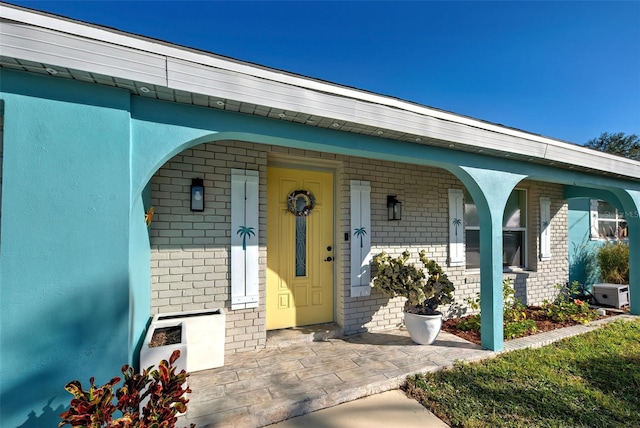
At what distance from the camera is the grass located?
2.24 m

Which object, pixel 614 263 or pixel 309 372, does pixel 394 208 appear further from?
pixel 614 263

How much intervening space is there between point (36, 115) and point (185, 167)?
1.54 meters

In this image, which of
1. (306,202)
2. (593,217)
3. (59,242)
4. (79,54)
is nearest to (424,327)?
(306,202)

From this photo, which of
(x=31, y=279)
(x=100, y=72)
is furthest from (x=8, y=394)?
(x=100, y=72)

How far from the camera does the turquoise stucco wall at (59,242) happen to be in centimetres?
147

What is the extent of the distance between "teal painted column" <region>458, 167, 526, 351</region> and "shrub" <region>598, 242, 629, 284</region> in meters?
5.21

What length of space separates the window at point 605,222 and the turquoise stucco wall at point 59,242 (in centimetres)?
927

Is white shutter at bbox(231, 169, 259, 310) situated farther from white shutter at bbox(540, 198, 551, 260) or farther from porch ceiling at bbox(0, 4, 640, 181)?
white shutter at bbox(540, 198, 551, 260)

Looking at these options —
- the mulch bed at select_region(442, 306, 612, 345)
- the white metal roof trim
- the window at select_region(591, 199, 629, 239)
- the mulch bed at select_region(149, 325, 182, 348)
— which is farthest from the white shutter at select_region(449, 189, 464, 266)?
the window at select_region(591, 199, 629, 239)

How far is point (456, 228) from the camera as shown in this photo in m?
4.65

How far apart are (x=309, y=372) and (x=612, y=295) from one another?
21.1ft

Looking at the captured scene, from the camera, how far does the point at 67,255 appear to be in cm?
157

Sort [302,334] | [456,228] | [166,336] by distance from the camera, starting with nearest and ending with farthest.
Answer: [166,336]
[302,334]
[456,228]

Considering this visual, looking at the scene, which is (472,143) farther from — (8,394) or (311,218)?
(8,394)
